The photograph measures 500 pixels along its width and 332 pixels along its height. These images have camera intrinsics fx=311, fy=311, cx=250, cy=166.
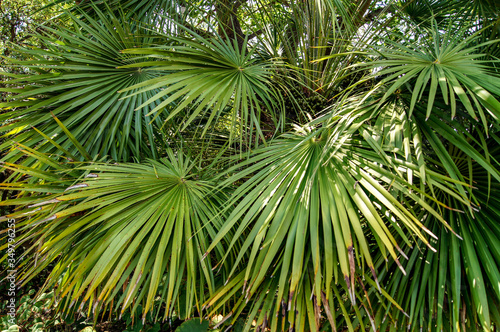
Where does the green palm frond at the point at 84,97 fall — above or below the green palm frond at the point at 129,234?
above

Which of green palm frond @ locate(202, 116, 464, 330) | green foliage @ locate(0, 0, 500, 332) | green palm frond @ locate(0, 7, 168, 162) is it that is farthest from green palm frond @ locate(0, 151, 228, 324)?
green palm frond @ locate(0, 7, 168, 162)

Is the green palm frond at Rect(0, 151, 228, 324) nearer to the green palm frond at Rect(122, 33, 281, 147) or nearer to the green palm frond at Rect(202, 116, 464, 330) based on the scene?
the green palm frond at Rect(202, 116, 464, 330)

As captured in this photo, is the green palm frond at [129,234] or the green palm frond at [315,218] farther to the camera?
the green palm frond at [129,234]

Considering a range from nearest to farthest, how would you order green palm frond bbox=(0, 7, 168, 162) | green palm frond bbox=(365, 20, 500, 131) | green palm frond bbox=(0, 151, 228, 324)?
green palm frond bbox=(365, 20, 500, 131) < green palm frond bbox=(0, 151, 228, 324) < green palm frond bbox=(0, 7, 168, 162)

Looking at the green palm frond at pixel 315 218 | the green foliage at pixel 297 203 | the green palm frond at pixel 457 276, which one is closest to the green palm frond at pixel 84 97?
the green foliage at pixel 297 203

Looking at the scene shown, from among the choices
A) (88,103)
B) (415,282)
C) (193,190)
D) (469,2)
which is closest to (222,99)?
(193,190)

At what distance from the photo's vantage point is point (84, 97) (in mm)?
1516

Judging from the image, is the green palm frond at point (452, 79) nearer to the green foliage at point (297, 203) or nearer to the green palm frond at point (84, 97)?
the green foliage at point (297, 203)

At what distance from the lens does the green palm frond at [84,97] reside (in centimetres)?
146

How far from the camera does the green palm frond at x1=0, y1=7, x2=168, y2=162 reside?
1.46 m

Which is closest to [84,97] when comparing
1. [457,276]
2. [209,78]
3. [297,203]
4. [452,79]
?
[209,78]

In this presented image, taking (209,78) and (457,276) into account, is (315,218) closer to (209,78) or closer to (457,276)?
(457,276)

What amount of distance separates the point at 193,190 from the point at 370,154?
71 centimetres

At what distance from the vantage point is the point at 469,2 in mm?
1762
